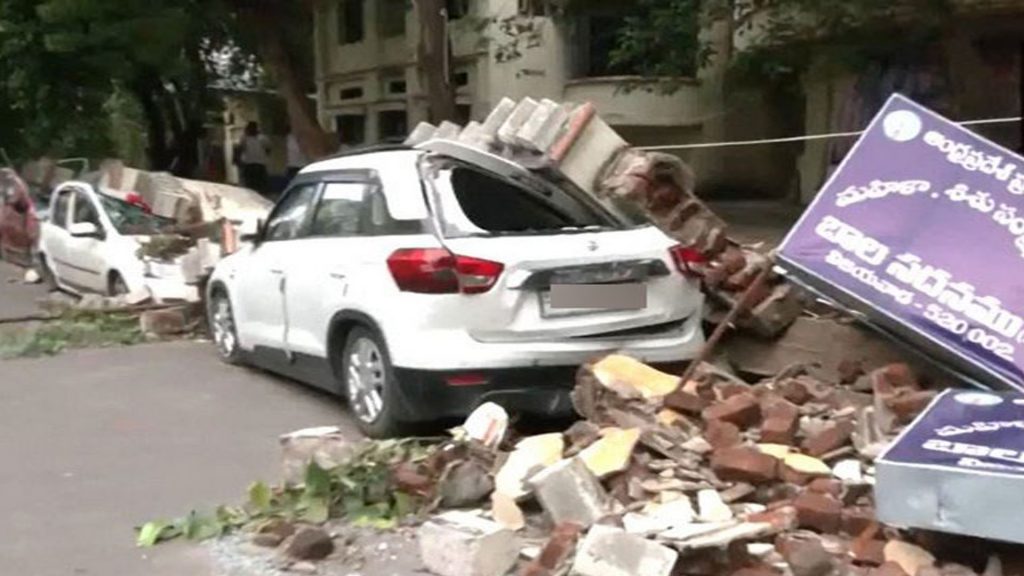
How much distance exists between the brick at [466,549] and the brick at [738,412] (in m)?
1.29

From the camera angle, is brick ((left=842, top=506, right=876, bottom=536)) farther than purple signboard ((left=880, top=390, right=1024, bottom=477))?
Yes

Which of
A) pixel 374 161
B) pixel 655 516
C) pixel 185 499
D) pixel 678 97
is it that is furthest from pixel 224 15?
pixel 655 516

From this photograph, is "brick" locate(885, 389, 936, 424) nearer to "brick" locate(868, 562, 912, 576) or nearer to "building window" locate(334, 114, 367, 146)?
"brick" locate(868, 562, 912, 576)

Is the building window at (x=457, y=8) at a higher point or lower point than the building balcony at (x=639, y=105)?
higher

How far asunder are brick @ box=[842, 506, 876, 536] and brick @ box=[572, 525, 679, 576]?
0.82 meters

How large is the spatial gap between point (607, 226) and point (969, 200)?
205 centimetres

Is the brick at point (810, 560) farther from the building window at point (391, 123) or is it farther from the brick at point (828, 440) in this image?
the building window at point (391, 123)

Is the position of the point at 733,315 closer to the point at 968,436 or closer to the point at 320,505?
the point at 968,436

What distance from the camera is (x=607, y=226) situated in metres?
7.88

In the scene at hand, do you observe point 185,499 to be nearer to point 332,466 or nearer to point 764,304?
point 332,466

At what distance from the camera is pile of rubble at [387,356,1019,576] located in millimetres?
5086

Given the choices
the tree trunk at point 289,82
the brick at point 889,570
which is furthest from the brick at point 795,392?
the tree trunk at point 289,82

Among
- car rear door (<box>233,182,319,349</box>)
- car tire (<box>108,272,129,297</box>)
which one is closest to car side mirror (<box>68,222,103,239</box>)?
car tire (<box>108,272,129,297</box>)

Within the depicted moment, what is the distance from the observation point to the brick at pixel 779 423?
6.16m
